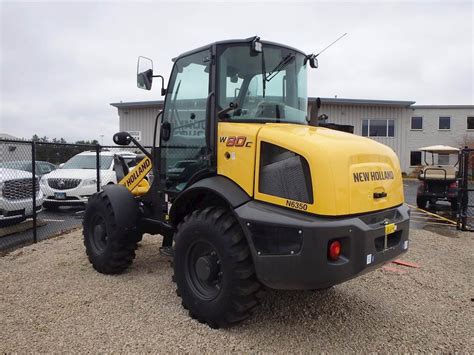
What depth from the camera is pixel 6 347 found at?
3.08 meters

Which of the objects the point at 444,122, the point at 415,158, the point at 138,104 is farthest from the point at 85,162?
the point at 444,122

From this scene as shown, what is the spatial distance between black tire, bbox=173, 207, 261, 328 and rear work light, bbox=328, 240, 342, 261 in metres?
0.69

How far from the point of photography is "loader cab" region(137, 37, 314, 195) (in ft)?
11.7

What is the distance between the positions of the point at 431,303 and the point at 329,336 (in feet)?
4.93

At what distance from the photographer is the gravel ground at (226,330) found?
3162mm

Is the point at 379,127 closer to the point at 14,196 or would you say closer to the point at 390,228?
the point at 14,196

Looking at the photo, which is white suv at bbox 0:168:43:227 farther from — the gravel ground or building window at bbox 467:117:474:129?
building window at bbox 467:117:474:129

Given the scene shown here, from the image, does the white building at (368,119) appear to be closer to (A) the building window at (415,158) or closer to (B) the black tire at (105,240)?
(A) the building window at (415,158)

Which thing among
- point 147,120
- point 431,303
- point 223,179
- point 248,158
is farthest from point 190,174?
point 147,120

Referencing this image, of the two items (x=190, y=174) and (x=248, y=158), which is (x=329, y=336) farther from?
(x=190, y=174)

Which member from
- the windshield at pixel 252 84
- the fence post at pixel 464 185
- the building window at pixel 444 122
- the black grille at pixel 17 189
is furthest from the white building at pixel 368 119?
the windshield at pixel 252 84

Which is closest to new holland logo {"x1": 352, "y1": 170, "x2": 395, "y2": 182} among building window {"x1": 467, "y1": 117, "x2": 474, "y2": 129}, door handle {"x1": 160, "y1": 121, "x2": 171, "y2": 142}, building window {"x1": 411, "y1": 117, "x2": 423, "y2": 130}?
door handle {"x1": 160, "y1": 121, "x2": 171, "y2": 142}

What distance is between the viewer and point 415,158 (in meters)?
27.7

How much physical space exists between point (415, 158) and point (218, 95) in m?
27.6
